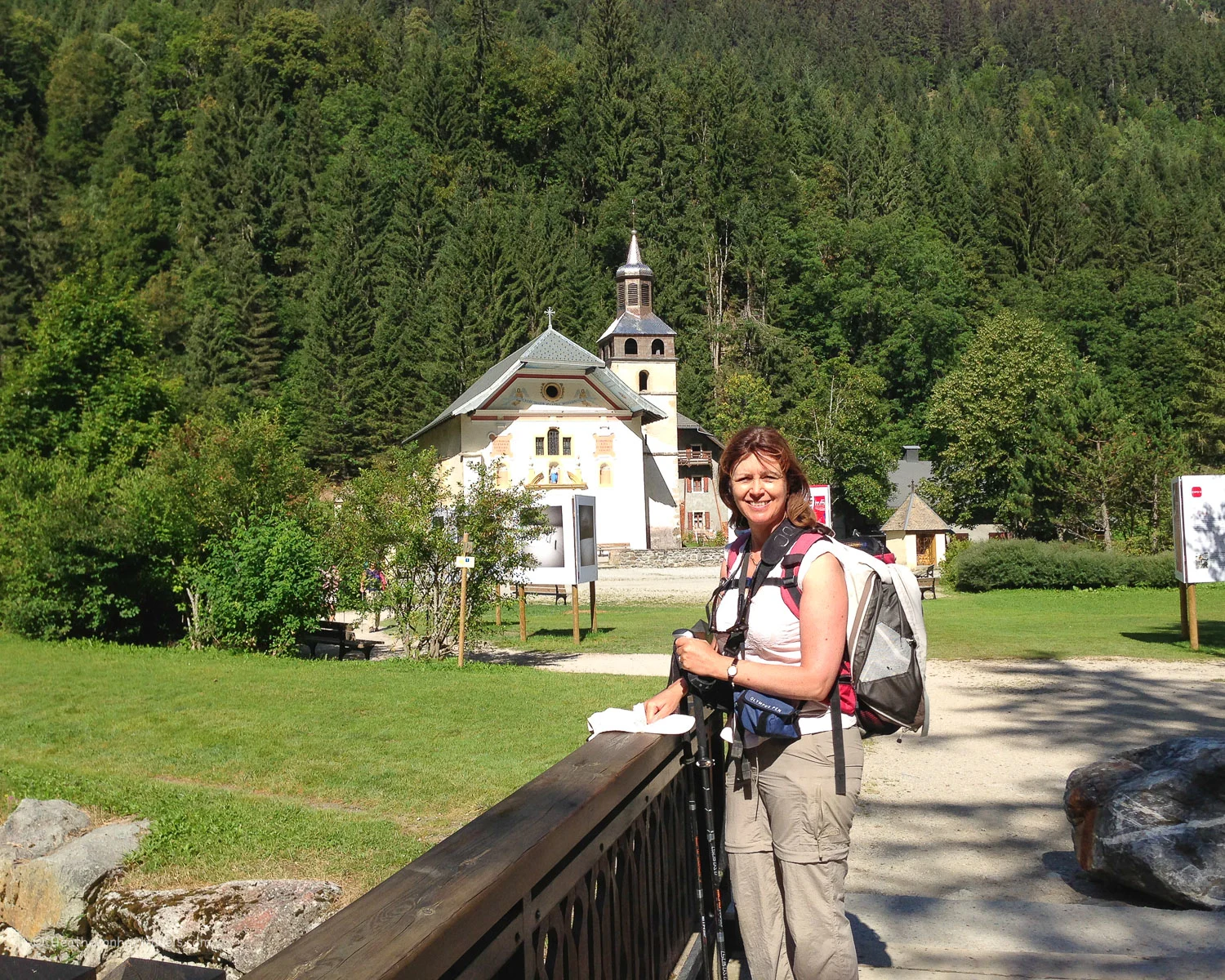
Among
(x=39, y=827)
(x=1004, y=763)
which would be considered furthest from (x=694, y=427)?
(x=39, y=827)

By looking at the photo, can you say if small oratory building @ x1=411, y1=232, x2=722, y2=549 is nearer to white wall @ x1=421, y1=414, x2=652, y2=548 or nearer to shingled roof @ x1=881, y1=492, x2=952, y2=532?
white wall @ x1=421, y1=414, x2=652, y2=548

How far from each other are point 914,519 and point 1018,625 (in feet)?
61.4

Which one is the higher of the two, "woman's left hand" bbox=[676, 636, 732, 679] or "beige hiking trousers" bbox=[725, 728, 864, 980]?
"woman's left hand" bbox=[676, 636, 732, 679]

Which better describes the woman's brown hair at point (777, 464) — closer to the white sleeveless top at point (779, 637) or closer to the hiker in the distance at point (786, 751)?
the hiker in the distance at point (786, 751)

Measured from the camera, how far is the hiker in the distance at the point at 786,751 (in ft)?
10.2

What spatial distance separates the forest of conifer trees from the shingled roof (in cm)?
646

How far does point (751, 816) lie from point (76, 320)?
2954 centimetres

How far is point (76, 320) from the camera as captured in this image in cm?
2900

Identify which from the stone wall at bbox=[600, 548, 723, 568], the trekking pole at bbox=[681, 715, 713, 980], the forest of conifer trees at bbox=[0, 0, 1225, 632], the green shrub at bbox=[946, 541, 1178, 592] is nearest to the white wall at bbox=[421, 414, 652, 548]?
the stone wall at bbox=[600, 548, 723, 568]

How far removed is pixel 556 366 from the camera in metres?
52.0

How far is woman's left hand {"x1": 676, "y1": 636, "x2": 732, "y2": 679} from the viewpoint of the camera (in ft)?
10.5

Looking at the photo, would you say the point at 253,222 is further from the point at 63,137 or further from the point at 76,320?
the point at 76,320

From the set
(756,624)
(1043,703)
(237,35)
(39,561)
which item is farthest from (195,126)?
(756,624)

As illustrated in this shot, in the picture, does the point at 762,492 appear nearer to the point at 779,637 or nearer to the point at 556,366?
the point at 779,637
